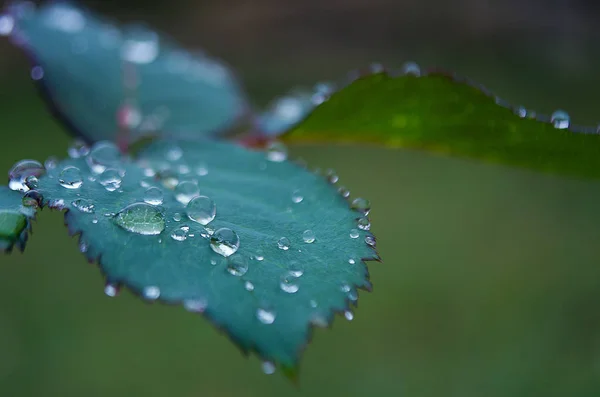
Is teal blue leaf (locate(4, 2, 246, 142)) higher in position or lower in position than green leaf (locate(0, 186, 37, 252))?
higher

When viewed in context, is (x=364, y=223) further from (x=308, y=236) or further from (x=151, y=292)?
(x=151, y=292)

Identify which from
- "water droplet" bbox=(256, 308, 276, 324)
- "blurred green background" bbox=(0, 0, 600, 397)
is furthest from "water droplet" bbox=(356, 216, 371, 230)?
"blurred green background" bbox=(0, 0, 600, 397)

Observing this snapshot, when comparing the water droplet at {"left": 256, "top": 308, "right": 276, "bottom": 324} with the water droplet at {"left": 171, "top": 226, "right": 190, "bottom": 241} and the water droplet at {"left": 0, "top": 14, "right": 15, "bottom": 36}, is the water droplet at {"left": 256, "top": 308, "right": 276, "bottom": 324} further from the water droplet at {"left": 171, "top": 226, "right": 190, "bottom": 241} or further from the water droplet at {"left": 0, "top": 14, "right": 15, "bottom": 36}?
the water droplet at {"left": 0, "top": 14, "right": 15, "bottom": 36}

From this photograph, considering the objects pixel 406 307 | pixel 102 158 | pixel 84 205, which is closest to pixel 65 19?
pixel 102 158

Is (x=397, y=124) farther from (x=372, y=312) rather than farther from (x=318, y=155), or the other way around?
(x=318, y=155)

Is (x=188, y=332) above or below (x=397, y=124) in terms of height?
below

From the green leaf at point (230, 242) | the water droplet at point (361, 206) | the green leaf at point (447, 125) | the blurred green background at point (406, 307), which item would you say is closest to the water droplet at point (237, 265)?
the green leaf at point (230, 242)

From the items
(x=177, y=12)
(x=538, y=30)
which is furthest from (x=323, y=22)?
(x=538, y=30)
